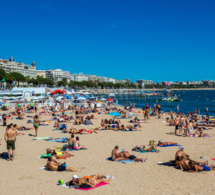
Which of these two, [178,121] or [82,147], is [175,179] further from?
[178,121]

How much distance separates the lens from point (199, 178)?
7.45 meters

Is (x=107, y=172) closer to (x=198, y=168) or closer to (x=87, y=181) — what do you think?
(x=87, y=181)

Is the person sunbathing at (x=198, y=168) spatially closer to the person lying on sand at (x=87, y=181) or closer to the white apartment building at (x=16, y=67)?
the person lying on sand at (x=87, y=181)

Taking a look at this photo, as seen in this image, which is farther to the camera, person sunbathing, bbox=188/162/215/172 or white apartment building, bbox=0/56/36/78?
white apartment building, bbox=0/56/36/78

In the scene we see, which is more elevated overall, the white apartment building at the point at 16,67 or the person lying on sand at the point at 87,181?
the white apartment building at the point at 16,67

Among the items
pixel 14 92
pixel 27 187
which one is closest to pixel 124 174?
pixel 27 187

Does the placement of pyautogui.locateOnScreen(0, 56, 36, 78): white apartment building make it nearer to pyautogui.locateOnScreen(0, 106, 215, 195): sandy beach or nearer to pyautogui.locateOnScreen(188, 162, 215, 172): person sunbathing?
pyautogui.locateOnScreen(0, 106, 215, 195): sandy beach

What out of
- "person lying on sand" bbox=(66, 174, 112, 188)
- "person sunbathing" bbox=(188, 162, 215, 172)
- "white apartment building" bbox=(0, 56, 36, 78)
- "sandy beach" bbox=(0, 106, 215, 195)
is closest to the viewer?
"sandy beach" bbox=(0, 106, 215, 195)

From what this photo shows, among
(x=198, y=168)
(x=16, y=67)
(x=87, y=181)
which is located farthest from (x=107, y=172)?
(x=16, y=67)

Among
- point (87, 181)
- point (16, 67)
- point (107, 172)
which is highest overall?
point (16, 67)

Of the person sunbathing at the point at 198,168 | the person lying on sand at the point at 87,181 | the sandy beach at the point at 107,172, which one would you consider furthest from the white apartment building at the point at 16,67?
the person sunbathing at the point at 198,168

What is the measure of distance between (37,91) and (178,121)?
38225 millimetres

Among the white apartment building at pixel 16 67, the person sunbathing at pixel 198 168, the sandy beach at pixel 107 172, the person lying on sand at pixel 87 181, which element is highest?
the white apartment building at pixel 16 67

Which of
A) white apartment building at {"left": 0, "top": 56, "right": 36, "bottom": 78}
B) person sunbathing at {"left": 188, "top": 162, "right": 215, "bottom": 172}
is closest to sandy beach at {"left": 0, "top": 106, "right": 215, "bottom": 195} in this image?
person sunbathing at {"left": 188, "top": 162, "right": 215, "bottom": 172}
